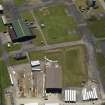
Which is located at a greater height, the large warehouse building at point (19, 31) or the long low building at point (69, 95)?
the large warehouse building at point (19, 31)

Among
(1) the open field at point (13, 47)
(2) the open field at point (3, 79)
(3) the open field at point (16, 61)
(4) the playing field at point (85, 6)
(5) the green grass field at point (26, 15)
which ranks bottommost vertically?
(2) the open field at point (3, 79)

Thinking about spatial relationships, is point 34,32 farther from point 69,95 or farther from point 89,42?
point 69,95

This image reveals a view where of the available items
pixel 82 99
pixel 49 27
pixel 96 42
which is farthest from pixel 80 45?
pixel 82 99

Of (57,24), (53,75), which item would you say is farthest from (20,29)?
(53,75)

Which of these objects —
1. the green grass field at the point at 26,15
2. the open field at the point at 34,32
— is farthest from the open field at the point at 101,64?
the green grass field at the point at 26,15

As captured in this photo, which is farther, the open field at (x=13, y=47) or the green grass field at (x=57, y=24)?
the green grass field at (x=57, y=24)

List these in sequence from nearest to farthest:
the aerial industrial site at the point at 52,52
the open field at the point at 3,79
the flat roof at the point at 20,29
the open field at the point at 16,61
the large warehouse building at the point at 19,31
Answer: the aerial industrial site at the point at 52,52 < the open field at the point at 3,79 < the open field at the point at 16,61 < the large warehouse building at the point at 19,31 < the flat roof at the point at 20,29

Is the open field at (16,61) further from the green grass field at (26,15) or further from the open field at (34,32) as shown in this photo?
the green grass field at (26,15)

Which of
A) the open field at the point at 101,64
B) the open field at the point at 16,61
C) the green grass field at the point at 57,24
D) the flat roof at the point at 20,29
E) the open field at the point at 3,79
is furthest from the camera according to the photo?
the green grass field at the point at 57,24
